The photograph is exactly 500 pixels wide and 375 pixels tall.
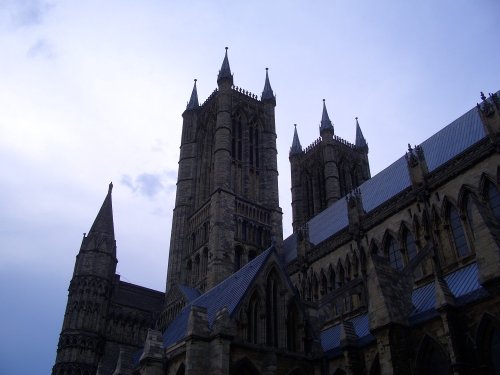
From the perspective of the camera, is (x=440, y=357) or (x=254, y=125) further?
(x=254, y=125)

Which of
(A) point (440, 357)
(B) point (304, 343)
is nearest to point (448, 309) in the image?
(A) point (440, 357)

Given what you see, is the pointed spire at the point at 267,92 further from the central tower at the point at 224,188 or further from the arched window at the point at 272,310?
the arched window at the point at 272,310

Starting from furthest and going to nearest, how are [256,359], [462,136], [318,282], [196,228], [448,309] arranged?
[196,228] → [318,282] → [462,136] → [256,359] → [448,309]

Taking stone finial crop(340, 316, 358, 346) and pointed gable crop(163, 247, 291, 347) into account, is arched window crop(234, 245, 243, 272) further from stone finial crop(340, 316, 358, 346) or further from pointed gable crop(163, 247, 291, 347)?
stone finial crop(340, 316, 358, 346)

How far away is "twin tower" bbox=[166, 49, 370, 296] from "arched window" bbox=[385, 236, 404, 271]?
1417 centimetres

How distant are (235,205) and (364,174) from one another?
1810 centimetres

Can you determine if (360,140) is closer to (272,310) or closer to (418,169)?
(418,169)

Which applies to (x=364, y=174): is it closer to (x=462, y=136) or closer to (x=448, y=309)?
(x=462, y=136)

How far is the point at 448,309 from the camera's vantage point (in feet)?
54.2

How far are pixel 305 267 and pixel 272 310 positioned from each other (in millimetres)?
11347

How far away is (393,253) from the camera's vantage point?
27391 mm

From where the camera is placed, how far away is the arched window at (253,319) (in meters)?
20.6

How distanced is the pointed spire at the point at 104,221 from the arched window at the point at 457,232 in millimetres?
27888

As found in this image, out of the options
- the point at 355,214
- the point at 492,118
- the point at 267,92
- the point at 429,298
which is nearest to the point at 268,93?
the point at 267,92
